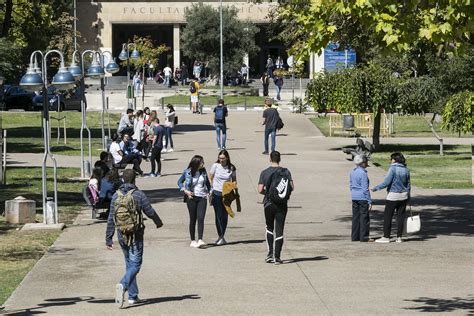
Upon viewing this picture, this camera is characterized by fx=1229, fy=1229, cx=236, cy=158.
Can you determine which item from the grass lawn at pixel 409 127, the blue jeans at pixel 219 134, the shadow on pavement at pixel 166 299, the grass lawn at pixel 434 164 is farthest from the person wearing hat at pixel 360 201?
the grass lawn at pixel 409 127

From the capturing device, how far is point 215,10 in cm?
8106

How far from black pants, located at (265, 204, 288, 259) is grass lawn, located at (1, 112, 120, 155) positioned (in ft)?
71.6

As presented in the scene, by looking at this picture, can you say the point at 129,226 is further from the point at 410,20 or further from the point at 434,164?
the point at 434,164

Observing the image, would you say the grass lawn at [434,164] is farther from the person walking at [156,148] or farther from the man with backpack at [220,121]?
the person walking at [156,148]

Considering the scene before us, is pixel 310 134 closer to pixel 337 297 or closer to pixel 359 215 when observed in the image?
pixel 359 215

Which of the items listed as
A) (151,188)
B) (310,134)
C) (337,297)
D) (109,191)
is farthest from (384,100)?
(337,297)

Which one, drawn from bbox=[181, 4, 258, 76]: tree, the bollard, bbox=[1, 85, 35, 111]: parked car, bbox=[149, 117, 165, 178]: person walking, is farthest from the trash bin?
bbox=[181, 4, 258, 76]: tree

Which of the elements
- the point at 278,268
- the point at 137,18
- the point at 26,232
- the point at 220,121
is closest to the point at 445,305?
the point at 278,268

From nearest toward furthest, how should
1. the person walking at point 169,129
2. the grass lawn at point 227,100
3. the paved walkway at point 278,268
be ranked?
the paved walkway at point 278,268 < the person walking at point 169,129 < the grass lawn at point 227,100

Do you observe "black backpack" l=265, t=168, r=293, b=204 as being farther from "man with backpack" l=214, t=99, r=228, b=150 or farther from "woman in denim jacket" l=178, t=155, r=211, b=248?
"man with backpack" l=214, t=99, r=228, b=150

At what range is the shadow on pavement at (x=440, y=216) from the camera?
22.1 m

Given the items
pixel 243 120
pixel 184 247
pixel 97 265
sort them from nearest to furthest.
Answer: pixel 97 265, pixel 184 247, pixel 243 120

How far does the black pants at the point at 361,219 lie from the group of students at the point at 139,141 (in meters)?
11.8

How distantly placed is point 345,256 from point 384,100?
23.1m
